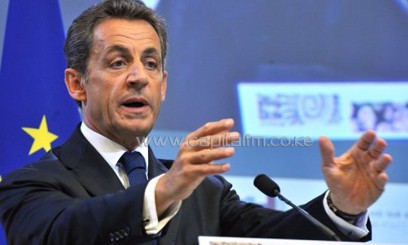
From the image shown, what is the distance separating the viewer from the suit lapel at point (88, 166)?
8.17ft

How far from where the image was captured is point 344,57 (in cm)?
411

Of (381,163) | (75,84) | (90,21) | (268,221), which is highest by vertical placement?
(90,21)

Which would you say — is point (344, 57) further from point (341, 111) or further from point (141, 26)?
point (141, 26)

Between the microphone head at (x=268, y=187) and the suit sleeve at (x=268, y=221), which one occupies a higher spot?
the microphone head at (x=268, y=187)

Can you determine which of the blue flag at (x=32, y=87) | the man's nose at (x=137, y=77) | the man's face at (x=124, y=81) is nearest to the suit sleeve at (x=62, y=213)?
the man's face at (x=124, y=81)

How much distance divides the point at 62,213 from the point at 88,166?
446mm

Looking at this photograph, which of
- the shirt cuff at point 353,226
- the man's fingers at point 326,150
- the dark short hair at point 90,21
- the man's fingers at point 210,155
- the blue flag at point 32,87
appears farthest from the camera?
the blue flag at point 32,87

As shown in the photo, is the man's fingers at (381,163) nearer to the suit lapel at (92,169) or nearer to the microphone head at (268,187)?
the microphone head at (268,187)

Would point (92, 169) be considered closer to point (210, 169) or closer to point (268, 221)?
point (268, 221)

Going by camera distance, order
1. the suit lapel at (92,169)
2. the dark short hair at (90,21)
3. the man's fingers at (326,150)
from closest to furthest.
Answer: the man's fingers at (326,150), the suit lapel at (92,169), the dark short hair at (90,21)

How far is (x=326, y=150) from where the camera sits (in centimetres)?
203

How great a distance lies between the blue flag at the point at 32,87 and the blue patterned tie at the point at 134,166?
106 cm

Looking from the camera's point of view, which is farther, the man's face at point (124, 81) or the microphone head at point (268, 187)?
the man's face at point (124, 81)

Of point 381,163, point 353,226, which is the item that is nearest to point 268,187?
point 353,226
